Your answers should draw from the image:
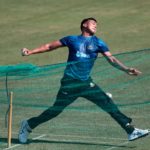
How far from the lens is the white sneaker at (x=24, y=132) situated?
42.4 feet

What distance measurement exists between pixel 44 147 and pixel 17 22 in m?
14.8

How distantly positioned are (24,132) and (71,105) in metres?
1.20

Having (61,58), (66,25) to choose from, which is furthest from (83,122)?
(66,25)

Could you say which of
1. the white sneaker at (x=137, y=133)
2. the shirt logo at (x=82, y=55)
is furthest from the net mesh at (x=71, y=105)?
the white sneaker at (x=137, y=133)

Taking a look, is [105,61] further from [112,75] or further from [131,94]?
[131,94]

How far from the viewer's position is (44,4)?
2917 centimetres

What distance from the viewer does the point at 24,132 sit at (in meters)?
→ 13.0

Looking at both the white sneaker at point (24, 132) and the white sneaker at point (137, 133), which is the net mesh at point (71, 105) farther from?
the white sneaker at point (137, 133)

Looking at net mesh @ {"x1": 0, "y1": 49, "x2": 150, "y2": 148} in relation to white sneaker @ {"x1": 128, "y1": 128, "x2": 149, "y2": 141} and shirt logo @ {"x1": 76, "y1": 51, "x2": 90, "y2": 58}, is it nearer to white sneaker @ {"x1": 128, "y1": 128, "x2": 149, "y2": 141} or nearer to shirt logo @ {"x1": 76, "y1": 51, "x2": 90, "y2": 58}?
shirt logo @ {"x1": 76, "y1": 51, "x2": 90, "y2": 58}

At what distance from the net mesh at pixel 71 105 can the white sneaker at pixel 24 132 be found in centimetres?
37

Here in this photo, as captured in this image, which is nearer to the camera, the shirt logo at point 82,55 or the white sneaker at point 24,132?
the shirt logo at point 82,55

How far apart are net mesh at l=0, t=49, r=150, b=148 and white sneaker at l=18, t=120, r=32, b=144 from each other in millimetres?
370

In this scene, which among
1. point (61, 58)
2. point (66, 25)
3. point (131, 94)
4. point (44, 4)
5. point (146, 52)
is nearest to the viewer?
point (146, 52)

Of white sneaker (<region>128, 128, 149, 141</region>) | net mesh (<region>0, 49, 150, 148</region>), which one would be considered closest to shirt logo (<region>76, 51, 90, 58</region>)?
net mesh (<region>0, 49, 150, 148</region>)
